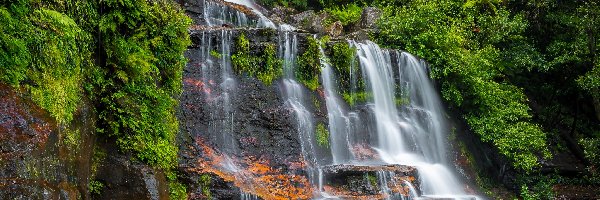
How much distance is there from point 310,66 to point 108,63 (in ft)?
20.6

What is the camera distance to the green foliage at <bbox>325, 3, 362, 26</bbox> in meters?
20.1

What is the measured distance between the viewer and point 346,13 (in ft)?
67.9

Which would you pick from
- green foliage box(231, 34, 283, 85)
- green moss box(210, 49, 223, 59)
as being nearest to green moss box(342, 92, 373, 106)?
green foliage box(231, 34, 283, 85)

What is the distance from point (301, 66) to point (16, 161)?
8321mm

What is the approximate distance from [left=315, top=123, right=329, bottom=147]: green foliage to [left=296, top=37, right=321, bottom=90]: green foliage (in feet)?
4.24

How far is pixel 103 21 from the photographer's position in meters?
7.22

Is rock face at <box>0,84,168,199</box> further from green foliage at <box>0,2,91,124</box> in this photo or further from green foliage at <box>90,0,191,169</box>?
green foliage at <box>90,0,191,169</box>

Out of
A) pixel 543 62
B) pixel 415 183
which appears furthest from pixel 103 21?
pixel 543 62

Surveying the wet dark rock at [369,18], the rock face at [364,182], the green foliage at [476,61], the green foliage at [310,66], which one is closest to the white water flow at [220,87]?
the green foliage at [310,66]

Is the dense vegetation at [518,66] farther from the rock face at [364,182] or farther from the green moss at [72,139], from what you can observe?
the green moss at [72,139]

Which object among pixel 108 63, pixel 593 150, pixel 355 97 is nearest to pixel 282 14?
pixel 355 97

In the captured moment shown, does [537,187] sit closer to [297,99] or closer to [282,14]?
[297,99]

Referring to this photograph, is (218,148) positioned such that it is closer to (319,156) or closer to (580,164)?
(319,156)

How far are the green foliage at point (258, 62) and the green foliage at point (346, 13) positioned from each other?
26.3 ft
